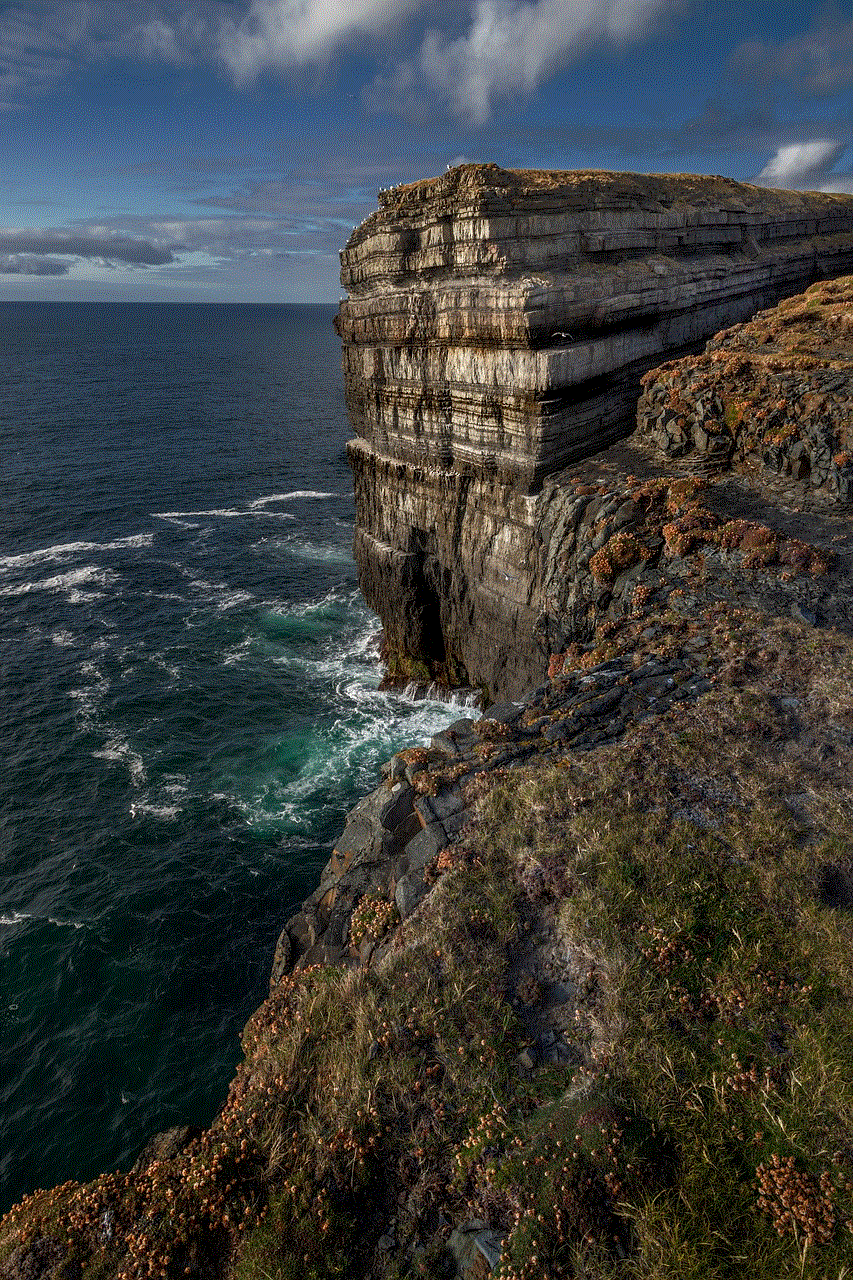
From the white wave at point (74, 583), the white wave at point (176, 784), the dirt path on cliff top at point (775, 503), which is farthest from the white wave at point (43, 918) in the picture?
the white wave at point (74, 583)

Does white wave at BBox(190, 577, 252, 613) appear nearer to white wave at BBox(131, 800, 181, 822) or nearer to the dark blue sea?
the dark blue sea

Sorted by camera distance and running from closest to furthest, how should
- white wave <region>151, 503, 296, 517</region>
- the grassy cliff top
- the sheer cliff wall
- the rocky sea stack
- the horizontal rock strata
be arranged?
the rocky sea stack, the horizontal rock strata, the sheer cliff wall, the grassy cliff top, white wave <region>151, 503, 296, 517</region>

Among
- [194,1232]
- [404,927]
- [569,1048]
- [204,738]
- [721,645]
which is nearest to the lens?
[194,1232]

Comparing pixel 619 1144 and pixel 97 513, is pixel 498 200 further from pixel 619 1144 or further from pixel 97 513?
pixel 97 513

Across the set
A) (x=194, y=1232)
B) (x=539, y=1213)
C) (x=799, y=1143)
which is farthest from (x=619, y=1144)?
(x=194, y=1232)

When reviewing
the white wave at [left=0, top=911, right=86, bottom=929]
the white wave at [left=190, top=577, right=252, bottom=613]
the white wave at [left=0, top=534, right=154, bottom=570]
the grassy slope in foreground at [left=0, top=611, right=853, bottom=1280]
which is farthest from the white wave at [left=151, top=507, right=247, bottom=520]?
the grassy slope in foreground at [left=0, top=611, right=853, bottom=1280]

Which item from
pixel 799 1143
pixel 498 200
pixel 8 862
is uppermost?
pixel 498 200
